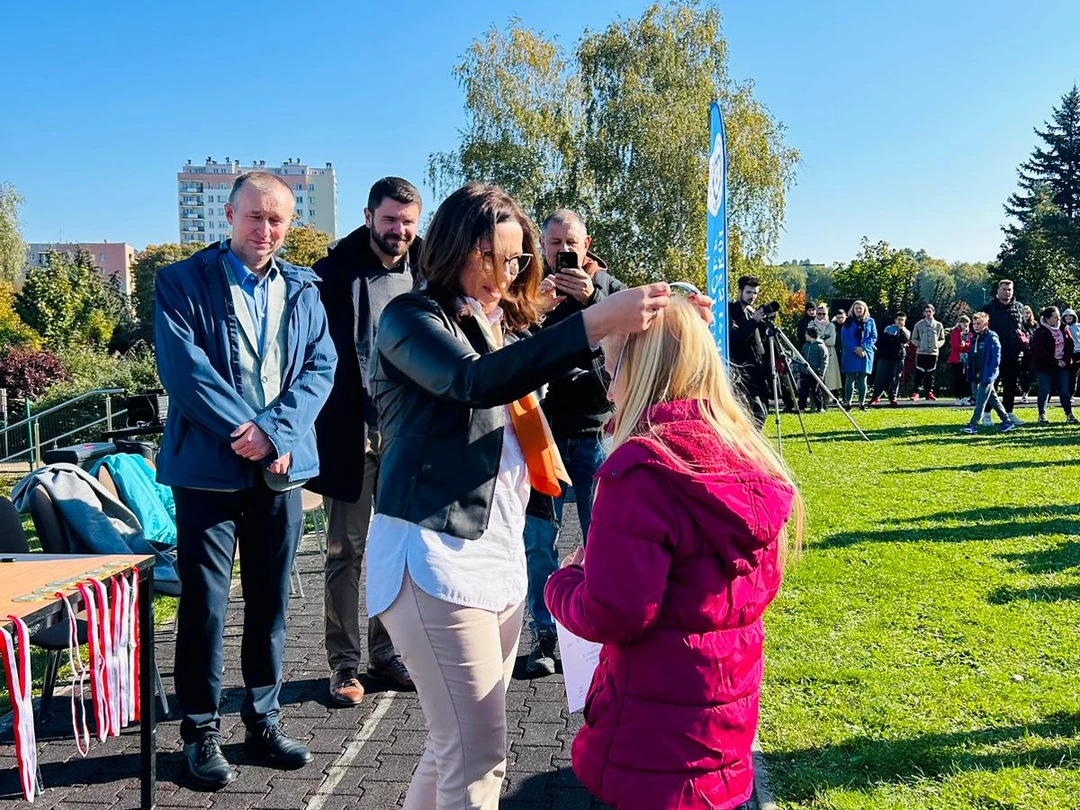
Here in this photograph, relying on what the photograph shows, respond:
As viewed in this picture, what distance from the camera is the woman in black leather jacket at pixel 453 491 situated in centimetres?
212

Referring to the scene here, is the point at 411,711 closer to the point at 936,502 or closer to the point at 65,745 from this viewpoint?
the point at 65,745

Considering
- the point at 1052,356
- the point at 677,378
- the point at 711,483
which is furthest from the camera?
the point at 1052,356

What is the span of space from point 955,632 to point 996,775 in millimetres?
1806

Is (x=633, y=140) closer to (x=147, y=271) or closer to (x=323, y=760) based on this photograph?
(x=323, y=760)

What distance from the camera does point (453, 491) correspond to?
2184 millimetres

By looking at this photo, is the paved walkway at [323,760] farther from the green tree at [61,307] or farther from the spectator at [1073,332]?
the green tree at [61,307]

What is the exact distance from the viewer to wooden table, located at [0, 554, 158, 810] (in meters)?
2.59

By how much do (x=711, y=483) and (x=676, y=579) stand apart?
23 cm

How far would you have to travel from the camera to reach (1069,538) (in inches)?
285

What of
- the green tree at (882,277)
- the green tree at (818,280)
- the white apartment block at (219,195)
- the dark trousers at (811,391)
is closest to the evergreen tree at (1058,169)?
the green tree at (882,277)

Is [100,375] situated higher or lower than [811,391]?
higher

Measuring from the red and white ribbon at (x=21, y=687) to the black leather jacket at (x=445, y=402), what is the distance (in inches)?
41.5

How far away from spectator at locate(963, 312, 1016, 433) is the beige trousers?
13154 mm

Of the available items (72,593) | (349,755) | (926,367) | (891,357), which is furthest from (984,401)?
(72,593)
